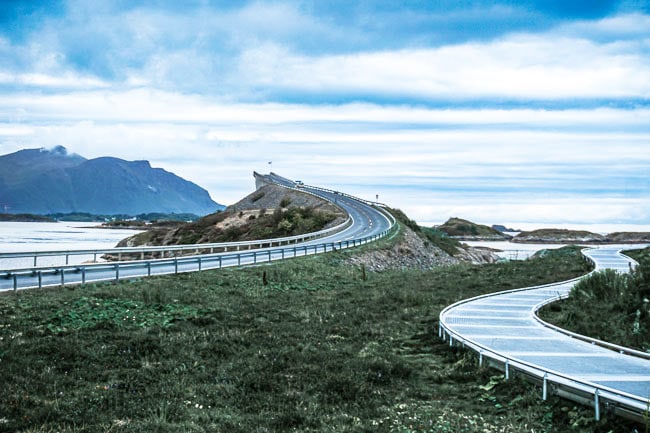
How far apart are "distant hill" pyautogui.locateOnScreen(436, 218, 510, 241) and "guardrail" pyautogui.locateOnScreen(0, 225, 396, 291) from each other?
360 feet

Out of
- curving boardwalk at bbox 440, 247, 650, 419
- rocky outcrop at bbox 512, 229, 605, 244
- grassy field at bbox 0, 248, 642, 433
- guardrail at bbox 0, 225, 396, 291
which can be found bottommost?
rocky outcrop at bbox 512, 229, 605, 244

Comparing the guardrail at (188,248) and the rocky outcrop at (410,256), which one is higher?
the guardrail at (188,248)

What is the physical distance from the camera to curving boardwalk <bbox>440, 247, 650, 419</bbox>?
972 centimetres

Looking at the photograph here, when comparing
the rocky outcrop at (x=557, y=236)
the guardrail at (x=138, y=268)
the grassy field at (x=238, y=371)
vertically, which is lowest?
the rocky outcrop at (x=557, y=236)

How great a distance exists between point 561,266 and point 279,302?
2426 cm

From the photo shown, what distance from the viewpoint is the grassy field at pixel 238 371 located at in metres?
9.66

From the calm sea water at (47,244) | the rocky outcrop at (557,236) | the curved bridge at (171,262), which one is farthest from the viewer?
the rocky outcrop at (557,236)

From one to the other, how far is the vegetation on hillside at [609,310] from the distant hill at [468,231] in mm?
129586

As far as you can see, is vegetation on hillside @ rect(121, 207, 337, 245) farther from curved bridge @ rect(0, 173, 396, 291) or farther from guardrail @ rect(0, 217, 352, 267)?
curved bridge @ rect(0, 173, 396, 291)

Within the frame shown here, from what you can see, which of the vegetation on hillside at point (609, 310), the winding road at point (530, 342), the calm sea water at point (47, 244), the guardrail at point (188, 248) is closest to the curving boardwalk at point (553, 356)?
the winding road at point (530, 342)

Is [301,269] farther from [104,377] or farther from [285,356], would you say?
[104,377]

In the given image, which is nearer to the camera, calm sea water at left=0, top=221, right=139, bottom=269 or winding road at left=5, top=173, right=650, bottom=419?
winding road at left=5, top=173, right=650, bottom=419

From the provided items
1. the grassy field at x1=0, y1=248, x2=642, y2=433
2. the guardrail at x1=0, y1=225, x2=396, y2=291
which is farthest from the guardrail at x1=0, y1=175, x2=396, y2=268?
the grassy field at x1=0, y1=248, x2=642, y2=433

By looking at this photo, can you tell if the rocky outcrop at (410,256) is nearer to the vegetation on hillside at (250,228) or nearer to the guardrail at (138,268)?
the guardrail at (138,268)
